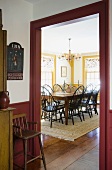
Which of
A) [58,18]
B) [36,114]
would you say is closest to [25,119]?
[36,114]

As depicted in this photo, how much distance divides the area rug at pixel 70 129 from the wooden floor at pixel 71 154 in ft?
0.60

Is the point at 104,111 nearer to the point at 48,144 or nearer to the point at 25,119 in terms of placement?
the point at 25,119

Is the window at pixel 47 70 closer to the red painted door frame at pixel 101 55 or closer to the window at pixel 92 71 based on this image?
the window at pixel 92 71

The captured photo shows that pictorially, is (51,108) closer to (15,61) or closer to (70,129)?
(70,129)

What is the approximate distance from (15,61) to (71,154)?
6.00 ft

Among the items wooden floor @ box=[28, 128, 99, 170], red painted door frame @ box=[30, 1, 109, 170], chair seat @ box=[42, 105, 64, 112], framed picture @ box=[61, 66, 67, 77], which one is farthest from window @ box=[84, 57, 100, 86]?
red painted door frame @ box=[30, 1, 109, 170]

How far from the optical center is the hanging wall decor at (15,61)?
106 inches

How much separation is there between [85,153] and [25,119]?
1259 mm

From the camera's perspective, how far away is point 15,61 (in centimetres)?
279

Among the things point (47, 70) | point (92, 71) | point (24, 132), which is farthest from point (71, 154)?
point (92, 71)

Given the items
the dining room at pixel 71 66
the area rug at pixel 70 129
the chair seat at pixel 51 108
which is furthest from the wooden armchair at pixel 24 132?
the dining room at pixel 71 66

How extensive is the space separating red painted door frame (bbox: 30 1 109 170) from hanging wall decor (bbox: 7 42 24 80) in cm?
22

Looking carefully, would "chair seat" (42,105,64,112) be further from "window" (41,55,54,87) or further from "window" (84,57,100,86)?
"window" (84,57,100,86)

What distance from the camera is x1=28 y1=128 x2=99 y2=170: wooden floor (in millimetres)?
2785
